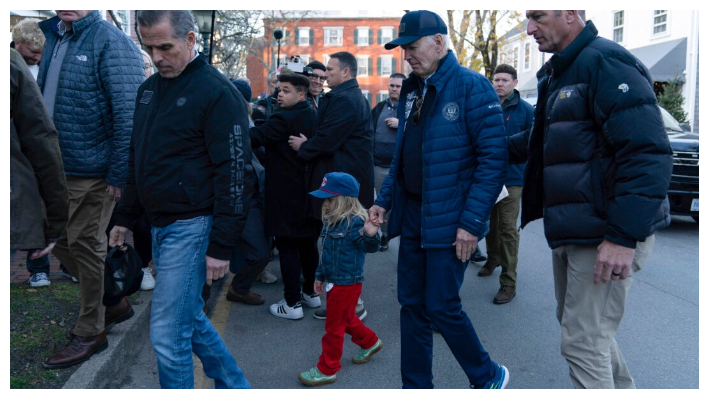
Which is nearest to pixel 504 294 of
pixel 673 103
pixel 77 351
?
pixel 77 351

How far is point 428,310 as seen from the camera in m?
3.38

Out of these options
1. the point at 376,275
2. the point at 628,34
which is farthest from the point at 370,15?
the point at 376,275

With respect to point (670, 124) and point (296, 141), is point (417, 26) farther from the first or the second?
point (670, 124)

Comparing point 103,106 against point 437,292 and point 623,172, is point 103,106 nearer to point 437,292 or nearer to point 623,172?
point 437,292

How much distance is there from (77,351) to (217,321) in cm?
157

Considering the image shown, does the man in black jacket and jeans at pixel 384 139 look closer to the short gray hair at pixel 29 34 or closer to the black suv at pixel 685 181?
Result: the short gray hair at pixel 29 34

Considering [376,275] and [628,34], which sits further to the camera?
[628,34]

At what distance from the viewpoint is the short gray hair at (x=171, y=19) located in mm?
2863

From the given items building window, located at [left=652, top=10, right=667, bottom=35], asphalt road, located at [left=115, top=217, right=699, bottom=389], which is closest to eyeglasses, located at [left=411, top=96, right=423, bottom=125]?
asphalt road, located at [left=115, top=217, right=699, bottom=389]

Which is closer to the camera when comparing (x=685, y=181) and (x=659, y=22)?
(x=685, y=181)

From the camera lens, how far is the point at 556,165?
2766mm

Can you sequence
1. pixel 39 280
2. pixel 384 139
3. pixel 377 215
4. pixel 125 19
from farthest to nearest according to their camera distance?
pixel 125 19, pixel 384 139, pixel 39 280, pixel 377 215

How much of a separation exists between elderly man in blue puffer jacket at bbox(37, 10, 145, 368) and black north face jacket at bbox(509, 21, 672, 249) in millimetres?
2591

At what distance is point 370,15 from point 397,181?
216 ft
